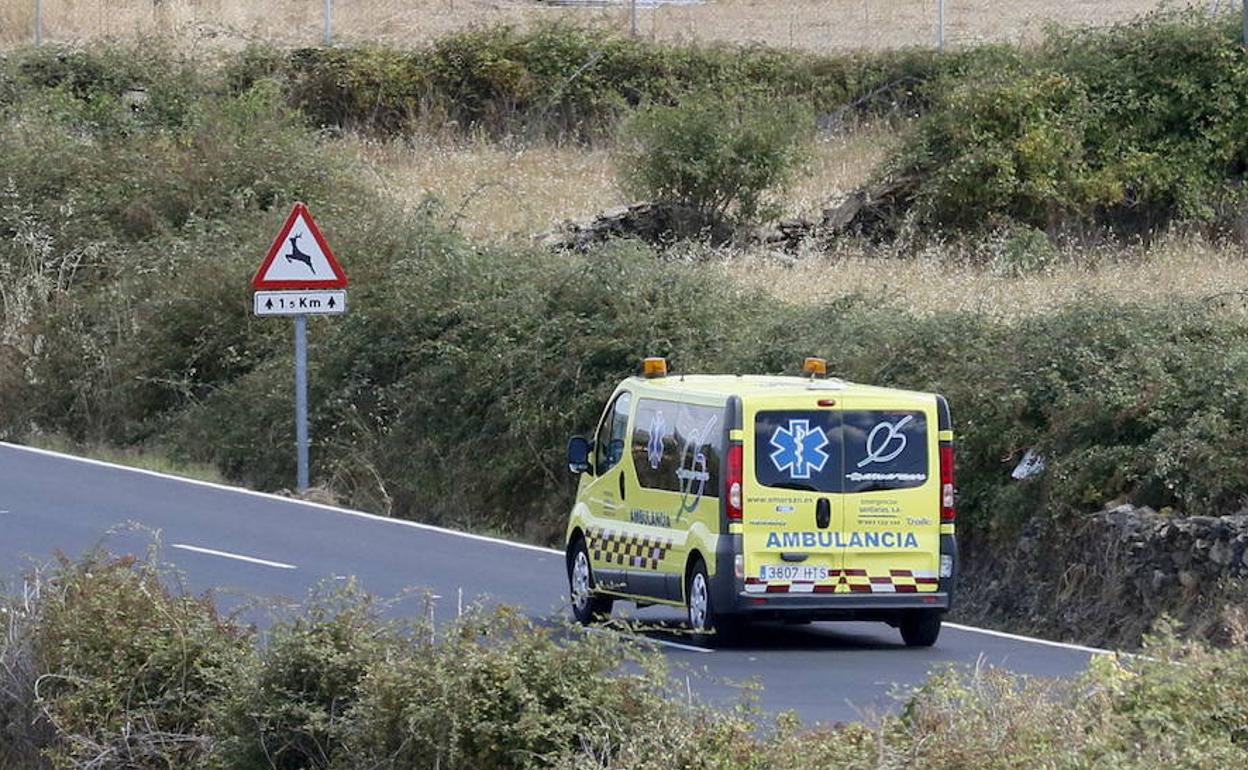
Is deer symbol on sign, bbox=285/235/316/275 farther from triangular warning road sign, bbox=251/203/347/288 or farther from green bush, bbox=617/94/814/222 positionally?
green bush, bbox=617/94/814/222

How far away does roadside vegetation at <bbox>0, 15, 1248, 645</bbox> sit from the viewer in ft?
68.2

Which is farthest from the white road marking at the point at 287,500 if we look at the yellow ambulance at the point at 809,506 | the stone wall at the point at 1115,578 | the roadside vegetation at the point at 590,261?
the yellow ambulance at the point at 809,506

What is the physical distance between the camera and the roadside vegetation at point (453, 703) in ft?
31.0

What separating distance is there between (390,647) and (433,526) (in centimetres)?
1319

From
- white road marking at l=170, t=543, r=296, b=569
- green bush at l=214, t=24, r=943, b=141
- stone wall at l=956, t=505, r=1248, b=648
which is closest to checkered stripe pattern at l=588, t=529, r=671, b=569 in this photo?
stone wall at l=956, t=505, r=1248, b=648

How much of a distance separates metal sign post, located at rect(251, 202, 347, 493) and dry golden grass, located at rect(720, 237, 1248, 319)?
4935 mm

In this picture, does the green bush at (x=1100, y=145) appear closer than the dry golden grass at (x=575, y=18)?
Yes

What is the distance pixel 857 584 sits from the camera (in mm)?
16047

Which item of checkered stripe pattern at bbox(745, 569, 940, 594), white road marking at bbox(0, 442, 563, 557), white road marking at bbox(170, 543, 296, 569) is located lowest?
white road marking at bbox(0, 442, 563, 557)

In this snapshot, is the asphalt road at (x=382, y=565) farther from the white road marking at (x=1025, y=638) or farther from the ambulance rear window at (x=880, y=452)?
the ambulance rear window at (x=880, y=452)

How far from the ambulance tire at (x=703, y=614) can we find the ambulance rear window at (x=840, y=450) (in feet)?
2.73

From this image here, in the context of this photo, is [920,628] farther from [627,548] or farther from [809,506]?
[627,548]

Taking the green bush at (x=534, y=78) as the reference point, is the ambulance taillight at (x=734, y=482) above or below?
above

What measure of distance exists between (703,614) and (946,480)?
1.90 meters
